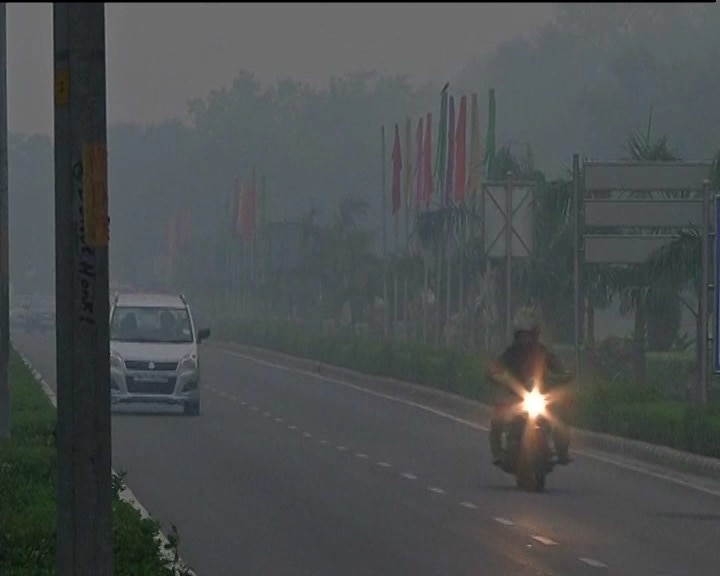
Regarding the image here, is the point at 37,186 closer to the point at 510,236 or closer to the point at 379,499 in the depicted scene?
the point at 510,236

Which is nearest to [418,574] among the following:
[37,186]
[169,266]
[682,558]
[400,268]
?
[682,558]

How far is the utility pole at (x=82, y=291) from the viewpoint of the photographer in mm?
8766

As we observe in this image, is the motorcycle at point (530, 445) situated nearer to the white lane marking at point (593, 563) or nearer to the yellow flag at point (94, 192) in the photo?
the white lane marking at point (593, 563)

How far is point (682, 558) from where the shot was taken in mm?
16422

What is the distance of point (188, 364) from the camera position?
121 ft

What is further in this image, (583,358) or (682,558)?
(583,358)

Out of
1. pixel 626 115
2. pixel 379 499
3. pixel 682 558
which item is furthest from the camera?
pixel 626 115

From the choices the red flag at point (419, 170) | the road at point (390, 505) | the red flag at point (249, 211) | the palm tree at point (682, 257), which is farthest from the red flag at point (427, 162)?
the red flag at point (249, 211)

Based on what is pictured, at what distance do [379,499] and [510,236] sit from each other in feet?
57.8

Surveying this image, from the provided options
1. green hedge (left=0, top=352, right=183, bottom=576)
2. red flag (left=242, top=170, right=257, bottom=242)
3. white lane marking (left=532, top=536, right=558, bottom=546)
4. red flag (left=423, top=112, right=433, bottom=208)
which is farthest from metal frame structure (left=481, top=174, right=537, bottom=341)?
red flag (left=242, top=170, right=257, bottom=242)

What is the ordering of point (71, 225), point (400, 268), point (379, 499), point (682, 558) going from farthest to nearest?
1. point (400, 268)
2. point (379, 499)
3. point (682, 558)
4. point (71, 225)

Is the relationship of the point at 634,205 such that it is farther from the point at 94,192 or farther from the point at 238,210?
the point at 238,210

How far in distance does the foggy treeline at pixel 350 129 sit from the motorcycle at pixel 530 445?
6359 centimetres

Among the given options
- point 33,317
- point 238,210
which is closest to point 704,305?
point 238,210
